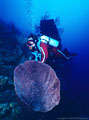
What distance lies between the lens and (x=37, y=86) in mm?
4027

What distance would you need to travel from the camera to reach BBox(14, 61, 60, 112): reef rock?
12.7 ft

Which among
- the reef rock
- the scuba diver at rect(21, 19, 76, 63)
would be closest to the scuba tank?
the scuba diver at rect(21, 19, 76, 63)

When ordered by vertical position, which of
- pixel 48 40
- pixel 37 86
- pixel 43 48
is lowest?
pixel 37 86

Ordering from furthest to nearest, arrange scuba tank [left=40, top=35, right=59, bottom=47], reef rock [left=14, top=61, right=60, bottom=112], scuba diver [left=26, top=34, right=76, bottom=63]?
scuba tank [left=40, top=35, right=59, bottom=47] → scuba diver [left=26, top=34, right=76, bottom=63] → reef rock [left=14, top=61, right=60, bottom=112]

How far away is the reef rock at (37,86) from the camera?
12.7ft

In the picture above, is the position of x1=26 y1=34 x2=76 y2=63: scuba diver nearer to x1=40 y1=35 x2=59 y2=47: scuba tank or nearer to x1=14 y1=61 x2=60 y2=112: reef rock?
x1=40 y1=35 x2=59 y2=47: scuba tank

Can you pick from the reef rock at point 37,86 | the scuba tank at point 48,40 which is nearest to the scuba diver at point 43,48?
the scuba tank at point 48,40

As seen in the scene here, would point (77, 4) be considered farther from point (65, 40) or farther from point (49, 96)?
point (49, 96)

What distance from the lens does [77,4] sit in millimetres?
58750

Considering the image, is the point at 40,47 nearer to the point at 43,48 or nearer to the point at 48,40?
the point at 43,48

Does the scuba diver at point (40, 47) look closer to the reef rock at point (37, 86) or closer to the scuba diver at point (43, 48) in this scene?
the scuba diver at point (43, 48)

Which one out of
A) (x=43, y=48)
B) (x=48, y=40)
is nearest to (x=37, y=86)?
(x=43, y=48)

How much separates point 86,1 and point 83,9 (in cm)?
608

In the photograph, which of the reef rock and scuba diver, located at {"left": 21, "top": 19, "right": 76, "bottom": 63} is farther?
scuba diver, located at {"left": 21, "top": 19, "right": 76, "bottom": 63}
